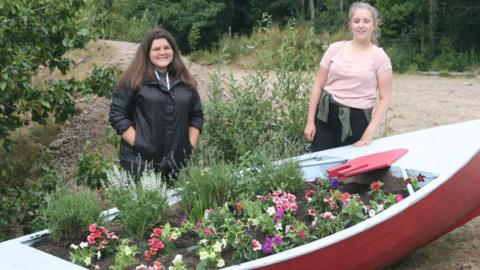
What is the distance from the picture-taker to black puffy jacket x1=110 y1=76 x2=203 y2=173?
13.2 ft

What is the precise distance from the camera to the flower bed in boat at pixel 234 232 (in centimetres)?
313

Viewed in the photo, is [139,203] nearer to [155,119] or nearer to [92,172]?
[155,119]

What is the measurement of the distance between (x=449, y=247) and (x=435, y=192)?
3.24 ft

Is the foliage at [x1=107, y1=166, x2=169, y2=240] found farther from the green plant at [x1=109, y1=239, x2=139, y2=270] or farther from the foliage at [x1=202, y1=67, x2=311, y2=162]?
the foliage at [x1=202, y1=67, x2=311, y2=162]

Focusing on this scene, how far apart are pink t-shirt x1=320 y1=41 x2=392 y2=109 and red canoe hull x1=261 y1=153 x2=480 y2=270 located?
80cm

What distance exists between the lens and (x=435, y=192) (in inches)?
138

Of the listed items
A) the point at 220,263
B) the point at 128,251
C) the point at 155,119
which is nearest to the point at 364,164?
the point at 155,119

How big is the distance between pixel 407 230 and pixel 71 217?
66.5 inches

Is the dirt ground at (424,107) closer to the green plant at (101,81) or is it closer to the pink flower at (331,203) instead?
the pink flower at (331,203)

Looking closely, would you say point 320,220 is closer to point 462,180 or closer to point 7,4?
point 462,180

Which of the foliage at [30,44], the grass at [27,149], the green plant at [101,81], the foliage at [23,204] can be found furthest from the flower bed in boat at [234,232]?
the grass at [27,149]

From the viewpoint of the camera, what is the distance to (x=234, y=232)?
3.24 meters

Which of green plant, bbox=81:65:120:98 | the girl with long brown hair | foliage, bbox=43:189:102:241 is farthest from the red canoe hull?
green plant, bbox=81:65:120:98

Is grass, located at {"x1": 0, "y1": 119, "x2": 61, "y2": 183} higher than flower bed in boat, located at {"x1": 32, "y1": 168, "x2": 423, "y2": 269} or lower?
lower
